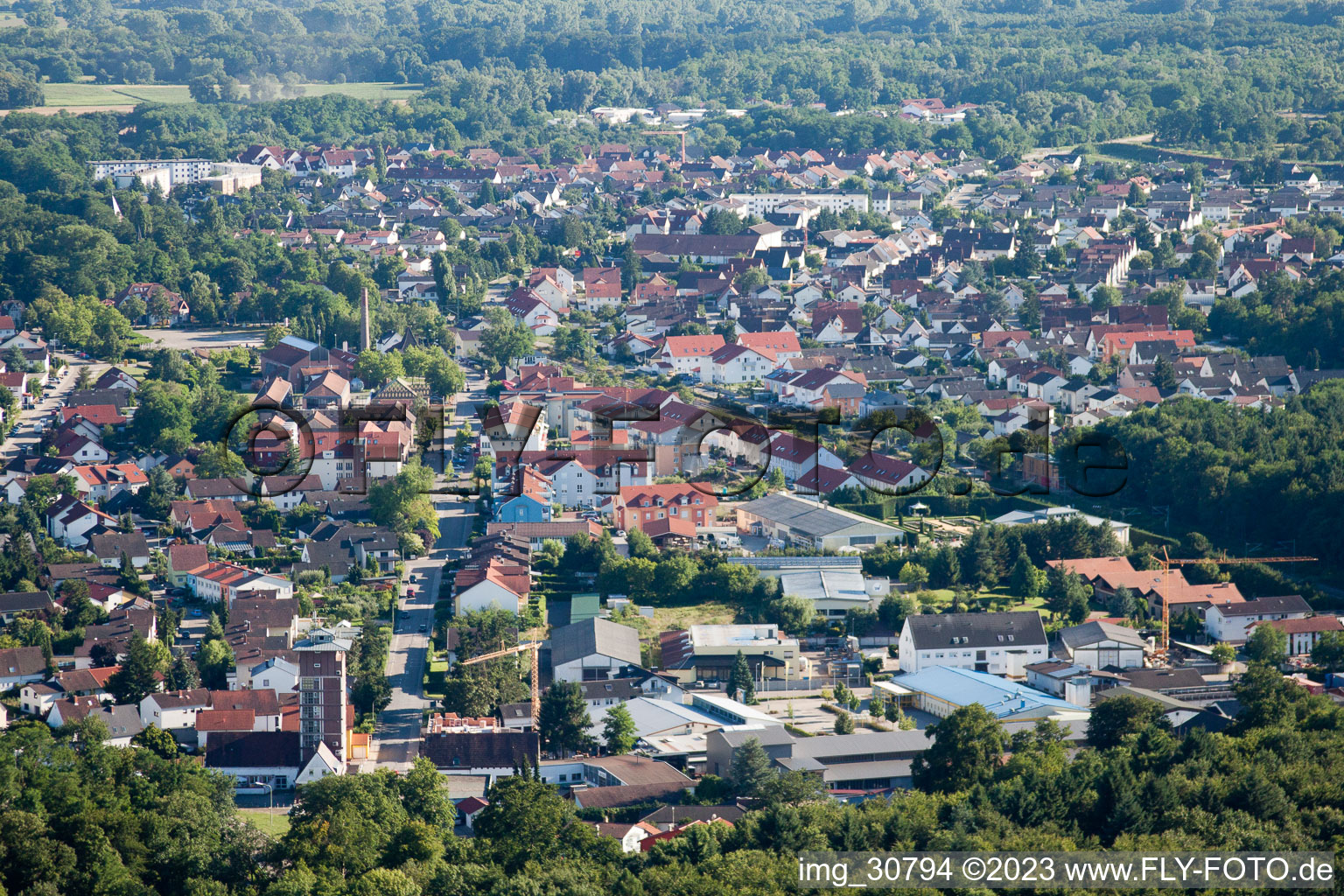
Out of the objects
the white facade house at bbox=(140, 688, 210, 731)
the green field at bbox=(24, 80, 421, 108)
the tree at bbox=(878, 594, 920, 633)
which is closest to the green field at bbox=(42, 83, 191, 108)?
the green field at bbox=(24, 80, 421, 108)

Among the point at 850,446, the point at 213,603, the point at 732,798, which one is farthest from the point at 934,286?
the point at 732,798

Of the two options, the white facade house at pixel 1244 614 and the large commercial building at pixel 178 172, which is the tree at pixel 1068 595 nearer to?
the white facade house at pixel 1244 614

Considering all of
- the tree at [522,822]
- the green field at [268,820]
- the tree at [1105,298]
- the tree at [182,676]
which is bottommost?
the green field at [268,820]

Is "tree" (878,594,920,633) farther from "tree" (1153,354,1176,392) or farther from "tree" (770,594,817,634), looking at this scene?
"tree" (1153,354,1176,392)

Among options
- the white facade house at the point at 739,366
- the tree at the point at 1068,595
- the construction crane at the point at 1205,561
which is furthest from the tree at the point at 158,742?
the white facade house at the point at 739,366

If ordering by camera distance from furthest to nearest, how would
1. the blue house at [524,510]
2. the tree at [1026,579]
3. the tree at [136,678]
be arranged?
the blue house at [524,510], the tree at [1026,579], the tree at [136,678]

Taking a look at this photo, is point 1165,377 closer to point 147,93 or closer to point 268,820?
point 268,820

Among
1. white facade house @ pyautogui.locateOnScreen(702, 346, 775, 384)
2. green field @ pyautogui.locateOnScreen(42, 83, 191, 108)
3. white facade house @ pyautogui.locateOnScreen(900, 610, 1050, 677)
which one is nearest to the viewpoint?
white facade house @ pyautogui.locateOnScreen(900, 610, 1050, 677)
